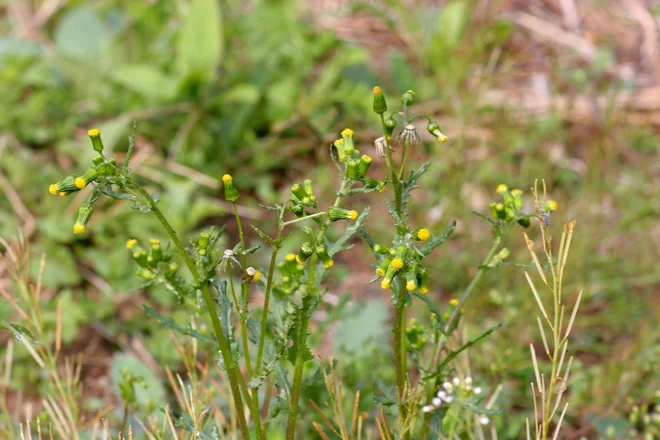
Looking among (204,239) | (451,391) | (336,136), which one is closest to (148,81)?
(336,136)

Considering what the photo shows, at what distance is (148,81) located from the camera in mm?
3137

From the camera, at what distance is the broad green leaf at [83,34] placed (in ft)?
11.6

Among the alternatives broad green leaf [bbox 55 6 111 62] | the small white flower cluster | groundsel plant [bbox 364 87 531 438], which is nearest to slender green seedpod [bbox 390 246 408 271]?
groundsel plant [bbox 364 87 531 438]

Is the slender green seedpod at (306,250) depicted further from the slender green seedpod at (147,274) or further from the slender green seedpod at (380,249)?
the slender green seedpod at (147,274)

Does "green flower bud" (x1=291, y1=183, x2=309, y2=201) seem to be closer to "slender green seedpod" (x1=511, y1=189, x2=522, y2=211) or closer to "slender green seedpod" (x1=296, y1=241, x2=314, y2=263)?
"slender green seedpod" (x1=296, y1=241, x2=314, y2=263)

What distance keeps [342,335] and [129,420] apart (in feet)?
2.57

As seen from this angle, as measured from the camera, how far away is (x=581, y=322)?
2.48m

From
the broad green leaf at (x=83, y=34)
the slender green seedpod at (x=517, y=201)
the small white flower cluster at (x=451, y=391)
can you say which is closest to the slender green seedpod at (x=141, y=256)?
the small white flower cluster at (x=451, y=391)

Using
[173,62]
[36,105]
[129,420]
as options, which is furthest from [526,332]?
[36,105]

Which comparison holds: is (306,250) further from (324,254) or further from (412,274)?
(412,274)

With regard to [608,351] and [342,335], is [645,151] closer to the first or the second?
[608,351]

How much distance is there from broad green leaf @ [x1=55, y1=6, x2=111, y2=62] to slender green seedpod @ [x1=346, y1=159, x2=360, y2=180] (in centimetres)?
275

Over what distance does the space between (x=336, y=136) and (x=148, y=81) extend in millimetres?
899

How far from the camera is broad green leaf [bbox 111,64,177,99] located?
3105 mm
